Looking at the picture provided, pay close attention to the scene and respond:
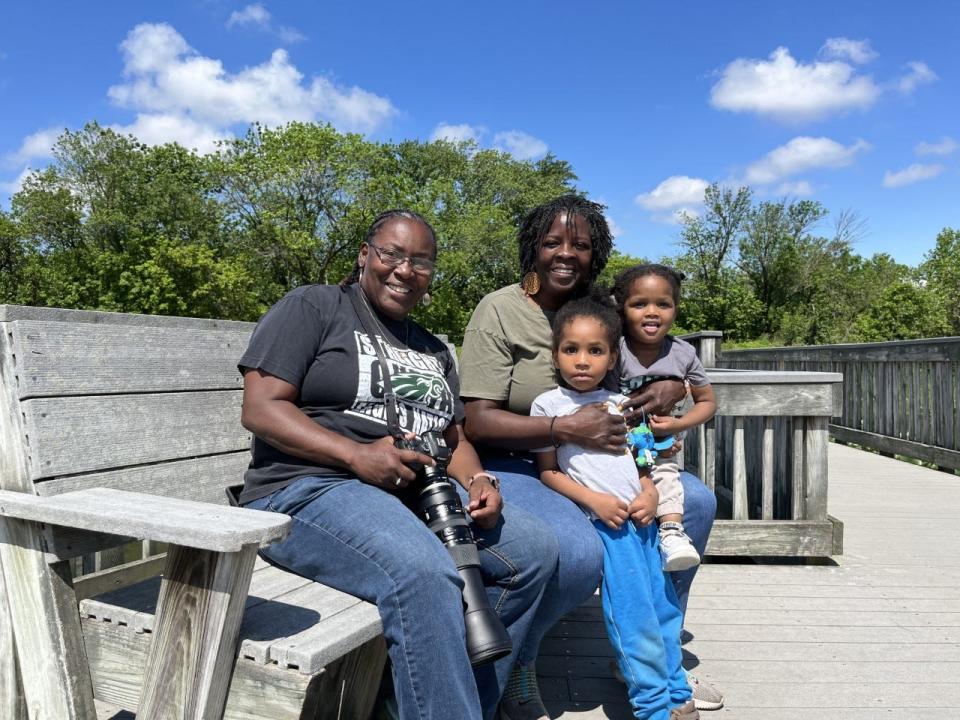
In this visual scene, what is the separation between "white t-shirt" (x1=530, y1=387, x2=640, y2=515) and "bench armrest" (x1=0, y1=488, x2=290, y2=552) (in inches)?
45.5

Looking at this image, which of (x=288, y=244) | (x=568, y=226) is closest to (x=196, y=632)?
(x=568, y=226)

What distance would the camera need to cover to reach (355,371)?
2121 millimetres

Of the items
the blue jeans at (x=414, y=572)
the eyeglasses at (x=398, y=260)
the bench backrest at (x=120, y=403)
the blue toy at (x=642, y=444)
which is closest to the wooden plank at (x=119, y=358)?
the bench backrest at (x=120, y=403)

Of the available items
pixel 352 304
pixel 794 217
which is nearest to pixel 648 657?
pixel 352 304

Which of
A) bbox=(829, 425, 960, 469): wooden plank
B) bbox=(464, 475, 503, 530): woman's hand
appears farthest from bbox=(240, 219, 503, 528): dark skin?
bbox=(829, 425, 960, 469): wooden plank

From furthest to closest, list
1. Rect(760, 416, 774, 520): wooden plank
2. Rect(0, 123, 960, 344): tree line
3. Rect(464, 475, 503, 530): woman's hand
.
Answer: Rect(0, 123, 960, 344): tree line < Rect(760, 416, 774, 520): wooden plank < Rect(464, 475, 503, 530): woman's hand

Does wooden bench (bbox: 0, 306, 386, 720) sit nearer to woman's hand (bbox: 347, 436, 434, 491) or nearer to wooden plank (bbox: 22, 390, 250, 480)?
wooden plank (bbox: 22, 390, 250, 480)

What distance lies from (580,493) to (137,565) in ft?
4.52

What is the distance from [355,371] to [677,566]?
1.18 m

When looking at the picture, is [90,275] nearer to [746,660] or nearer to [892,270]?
[746,660]

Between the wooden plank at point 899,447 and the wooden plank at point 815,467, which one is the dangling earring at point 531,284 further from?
the wooden plank at point 899,447

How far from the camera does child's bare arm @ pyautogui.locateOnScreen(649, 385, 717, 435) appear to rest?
260 cm

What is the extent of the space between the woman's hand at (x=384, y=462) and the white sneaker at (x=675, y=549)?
897 mm

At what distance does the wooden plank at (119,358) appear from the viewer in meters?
1.80
